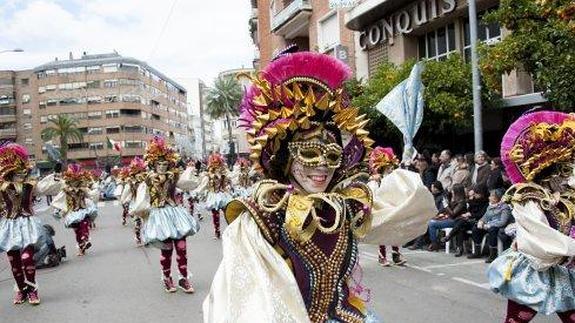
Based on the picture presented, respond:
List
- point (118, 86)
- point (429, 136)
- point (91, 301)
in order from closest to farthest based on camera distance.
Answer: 1. point (91, 301)
2. point (429, 136)
3. point (118, 86)

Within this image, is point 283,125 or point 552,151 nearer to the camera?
point 283,125

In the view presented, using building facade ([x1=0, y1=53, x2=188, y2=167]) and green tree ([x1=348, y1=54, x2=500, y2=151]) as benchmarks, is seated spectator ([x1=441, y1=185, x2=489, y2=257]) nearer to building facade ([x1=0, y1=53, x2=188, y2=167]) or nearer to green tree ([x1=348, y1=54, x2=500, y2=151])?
green tree ([x1=348, y1=54, x2=500, y2=151])

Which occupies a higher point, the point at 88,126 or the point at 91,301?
the point at 88,126

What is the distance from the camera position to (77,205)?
13.3 metres

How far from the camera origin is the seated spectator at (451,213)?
1070 centimetres

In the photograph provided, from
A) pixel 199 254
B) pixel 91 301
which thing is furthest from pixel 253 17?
pixel 91 301

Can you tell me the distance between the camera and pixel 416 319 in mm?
6418

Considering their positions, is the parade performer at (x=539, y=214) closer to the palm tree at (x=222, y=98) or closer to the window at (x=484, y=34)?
the window at (x=484, y=34)

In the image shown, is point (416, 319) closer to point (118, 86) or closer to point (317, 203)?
point (317, 203)

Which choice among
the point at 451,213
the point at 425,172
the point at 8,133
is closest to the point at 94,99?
the point at 8,133

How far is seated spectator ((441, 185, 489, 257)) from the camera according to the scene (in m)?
10.3

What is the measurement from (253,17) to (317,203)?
44.6 metres

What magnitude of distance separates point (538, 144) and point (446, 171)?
7.89m

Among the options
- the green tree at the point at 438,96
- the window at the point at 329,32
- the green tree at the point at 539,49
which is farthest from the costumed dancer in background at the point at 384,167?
the window at the point at 329,32
